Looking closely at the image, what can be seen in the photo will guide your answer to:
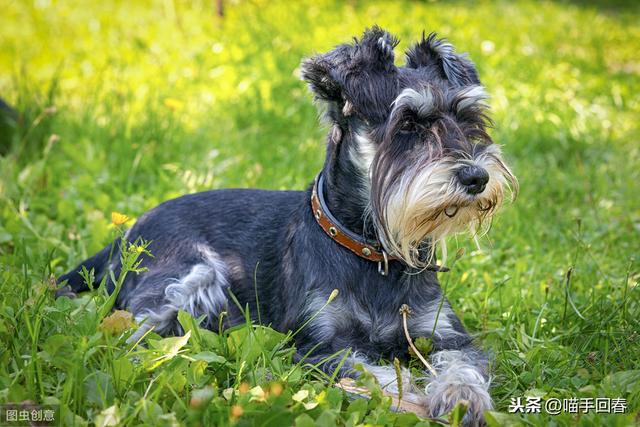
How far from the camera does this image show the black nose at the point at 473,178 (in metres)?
2.95

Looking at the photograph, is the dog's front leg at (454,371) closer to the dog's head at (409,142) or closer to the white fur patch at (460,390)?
the white fur patch at (460,390)

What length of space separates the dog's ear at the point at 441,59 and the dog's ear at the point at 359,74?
204 millimetres

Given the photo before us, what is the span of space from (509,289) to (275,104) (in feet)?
11.6

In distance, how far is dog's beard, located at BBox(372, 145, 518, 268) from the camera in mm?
2967

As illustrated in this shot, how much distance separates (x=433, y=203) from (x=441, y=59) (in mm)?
872

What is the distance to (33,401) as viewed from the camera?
8.23 ft

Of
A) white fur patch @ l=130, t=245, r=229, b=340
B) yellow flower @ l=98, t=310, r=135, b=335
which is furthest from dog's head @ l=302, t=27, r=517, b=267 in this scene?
yellow flower @ l=98, t=310, r=135, b=335

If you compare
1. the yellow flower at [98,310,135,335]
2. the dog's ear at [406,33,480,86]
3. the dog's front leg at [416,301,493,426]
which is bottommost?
the dog's front leg at [416,301,493,426]

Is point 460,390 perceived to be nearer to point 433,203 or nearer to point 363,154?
point 433,203

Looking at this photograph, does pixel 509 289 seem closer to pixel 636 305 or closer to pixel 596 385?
pixel 636 305

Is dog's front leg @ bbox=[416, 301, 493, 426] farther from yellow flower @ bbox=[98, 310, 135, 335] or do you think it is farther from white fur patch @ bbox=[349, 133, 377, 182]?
yellow flower @ bbox=[98, 310, 135, 335]

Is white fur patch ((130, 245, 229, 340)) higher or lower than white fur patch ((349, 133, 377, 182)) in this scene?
lower

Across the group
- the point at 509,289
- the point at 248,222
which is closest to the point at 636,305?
the point at 509,289

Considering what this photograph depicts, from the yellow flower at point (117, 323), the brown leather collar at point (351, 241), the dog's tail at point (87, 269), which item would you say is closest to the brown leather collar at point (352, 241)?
the brown leather collar at point (351, 241)
